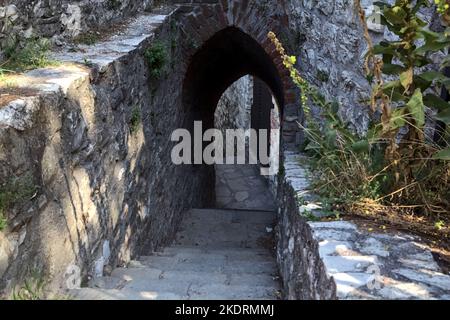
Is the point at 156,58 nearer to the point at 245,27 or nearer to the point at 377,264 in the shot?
the point at 245,27

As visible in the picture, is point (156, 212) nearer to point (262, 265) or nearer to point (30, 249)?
point (262, 265)

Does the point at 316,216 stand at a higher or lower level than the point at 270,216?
higher

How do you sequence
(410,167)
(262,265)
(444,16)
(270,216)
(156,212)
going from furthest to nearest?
(270,216) → (156,212) → (262,265) → (410,167) → (444,16)

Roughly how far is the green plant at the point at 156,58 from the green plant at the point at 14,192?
227 cm

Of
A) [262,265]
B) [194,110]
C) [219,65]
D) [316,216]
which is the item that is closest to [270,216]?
[194,110]

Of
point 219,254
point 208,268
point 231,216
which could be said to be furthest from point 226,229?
point 208,268

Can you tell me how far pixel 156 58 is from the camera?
435cm

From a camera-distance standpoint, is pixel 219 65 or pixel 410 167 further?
pixel 219 65

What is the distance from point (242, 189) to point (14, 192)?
8.34 metres

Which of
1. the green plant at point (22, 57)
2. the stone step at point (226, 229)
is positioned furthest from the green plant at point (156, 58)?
the stone step at point (226, 229)
